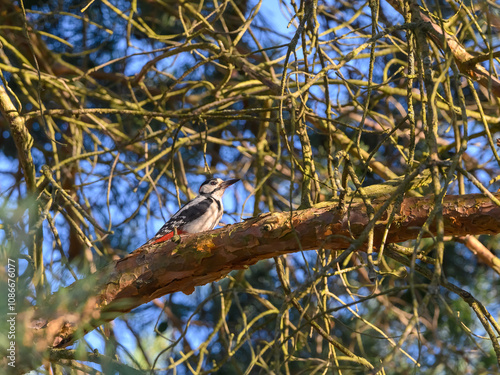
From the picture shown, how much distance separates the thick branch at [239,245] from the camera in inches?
85.8

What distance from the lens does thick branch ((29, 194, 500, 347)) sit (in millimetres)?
2180

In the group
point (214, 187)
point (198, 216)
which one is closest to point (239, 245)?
point (198, 216)

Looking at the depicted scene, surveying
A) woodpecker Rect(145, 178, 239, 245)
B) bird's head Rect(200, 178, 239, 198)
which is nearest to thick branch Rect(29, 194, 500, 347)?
woodpecker Rect(145, 178, 239, 245)

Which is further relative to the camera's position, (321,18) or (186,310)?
(186,310)

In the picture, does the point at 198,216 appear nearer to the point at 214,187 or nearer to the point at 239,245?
the point at 214,187

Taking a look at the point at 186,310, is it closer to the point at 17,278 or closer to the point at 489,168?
the point at 489,168

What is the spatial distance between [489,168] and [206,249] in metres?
2.90

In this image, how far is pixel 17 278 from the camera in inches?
65.9

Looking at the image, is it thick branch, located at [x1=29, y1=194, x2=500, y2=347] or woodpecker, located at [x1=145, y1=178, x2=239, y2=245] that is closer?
thick branch, located at [x1=29, y1=194, x2=500, y2=347]

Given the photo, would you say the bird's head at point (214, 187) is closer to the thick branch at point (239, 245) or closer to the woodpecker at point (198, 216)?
the woodpecker at point (198, 216)

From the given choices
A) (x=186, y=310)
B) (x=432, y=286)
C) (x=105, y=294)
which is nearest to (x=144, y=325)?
(x=186, y=310)

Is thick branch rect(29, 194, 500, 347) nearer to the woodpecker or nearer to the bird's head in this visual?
the woodpecker

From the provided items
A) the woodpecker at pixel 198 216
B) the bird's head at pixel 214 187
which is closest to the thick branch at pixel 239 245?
the woodpecker at pixel 198 216

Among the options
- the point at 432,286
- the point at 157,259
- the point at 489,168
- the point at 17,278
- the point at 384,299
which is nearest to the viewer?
the point at 432,286
